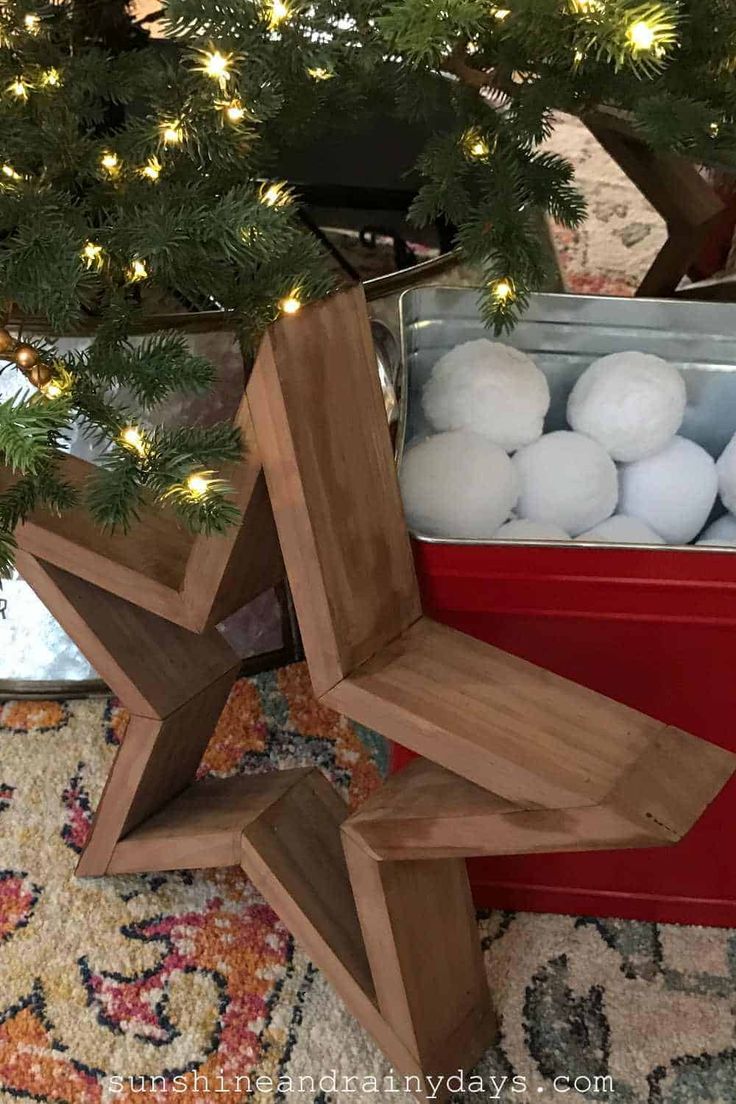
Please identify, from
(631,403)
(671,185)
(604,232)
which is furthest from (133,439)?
(604,232)

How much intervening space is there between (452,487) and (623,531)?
16 centimetres

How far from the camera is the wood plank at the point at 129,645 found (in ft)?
2.31

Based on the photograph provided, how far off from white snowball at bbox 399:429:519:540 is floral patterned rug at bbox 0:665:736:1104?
34cm

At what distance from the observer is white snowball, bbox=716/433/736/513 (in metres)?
0.77

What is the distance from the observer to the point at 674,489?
2.53 ft

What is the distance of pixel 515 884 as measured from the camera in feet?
2.59

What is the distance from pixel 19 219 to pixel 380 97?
13.2 inches

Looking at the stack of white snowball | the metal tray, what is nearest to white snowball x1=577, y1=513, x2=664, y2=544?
the stack of white snowball

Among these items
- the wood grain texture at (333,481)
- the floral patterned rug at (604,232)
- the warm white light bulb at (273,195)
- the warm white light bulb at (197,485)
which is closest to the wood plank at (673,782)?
the wood grain texture at (333,481)

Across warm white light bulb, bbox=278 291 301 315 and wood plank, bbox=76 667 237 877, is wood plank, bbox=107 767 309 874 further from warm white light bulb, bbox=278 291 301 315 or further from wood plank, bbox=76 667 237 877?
warm white light bulb, bbox=278 291 301 315

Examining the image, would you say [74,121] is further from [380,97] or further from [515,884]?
[515,884]

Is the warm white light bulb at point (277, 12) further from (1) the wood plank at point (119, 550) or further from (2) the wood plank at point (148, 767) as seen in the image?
(2) the wood plank at point (148, 767)

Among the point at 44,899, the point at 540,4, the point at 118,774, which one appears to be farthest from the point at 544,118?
the point at 44,899

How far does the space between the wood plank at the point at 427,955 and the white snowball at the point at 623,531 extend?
11.0 inches
